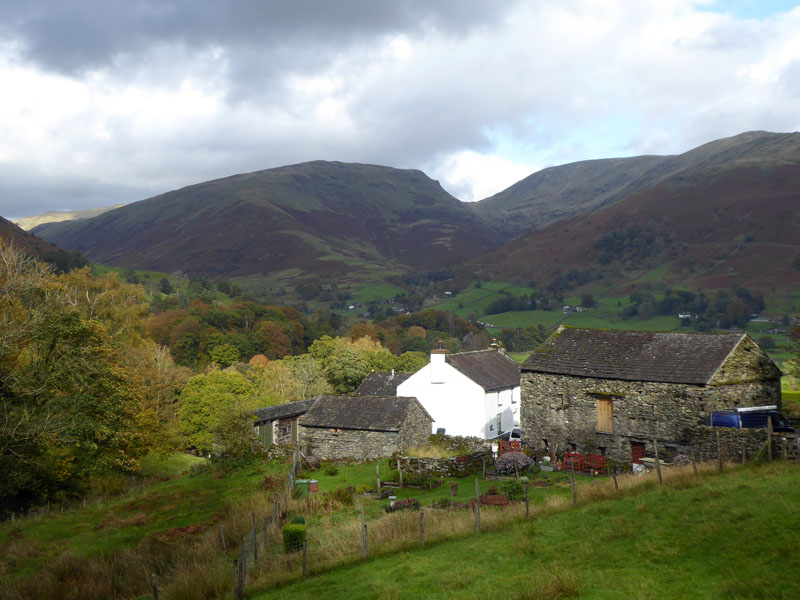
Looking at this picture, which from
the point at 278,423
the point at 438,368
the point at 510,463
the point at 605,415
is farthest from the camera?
the point at 438,368

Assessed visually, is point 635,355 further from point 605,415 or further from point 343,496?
point 343,496

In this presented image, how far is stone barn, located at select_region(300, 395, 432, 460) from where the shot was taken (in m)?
39.9

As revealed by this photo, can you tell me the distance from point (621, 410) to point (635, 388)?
1.53 m

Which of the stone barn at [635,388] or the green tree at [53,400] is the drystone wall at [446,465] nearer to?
the stone barn at [635,388]

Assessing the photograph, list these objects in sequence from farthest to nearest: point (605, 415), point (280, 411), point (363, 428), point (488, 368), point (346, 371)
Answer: point (346, 371), point (488, 368), point (280, 411), point (363, 428), point (605, 415)

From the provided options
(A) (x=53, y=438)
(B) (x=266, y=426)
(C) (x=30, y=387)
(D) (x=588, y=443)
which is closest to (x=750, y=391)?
(D) (x=588, y=443)

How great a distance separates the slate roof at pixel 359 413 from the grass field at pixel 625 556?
22.9 metres

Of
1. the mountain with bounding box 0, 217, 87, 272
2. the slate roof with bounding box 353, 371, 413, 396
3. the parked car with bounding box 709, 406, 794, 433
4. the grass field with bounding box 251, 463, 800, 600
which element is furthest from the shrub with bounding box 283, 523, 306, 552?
the mountain with bounding box 0, 217, 87, 272

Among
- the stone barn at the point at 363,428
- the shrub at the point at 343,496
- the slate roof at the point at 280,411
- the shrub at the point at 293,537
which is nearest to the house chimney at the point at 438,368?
the stone barn at the point at 363,428

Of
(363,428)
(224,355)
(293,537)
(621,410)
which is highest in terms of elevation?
(224,355)

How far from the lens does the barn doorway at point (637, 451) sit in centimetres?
3141

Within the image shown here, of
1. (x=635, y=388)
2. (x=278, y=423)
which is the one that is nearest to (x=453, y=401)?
(x=278, y=423)

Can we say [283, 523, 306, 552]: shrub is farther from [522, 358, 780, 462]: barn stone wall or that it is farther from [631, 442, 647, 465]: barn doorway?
[522, 358, 780, 462]: barn stone wall

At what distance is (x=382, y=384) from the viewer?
5997 cm
